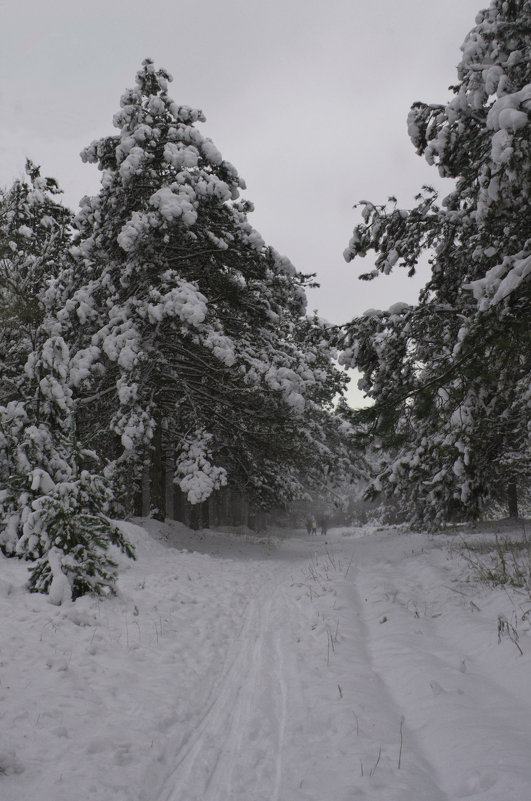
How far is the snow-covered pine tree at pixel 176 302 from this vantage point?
37.0 feet

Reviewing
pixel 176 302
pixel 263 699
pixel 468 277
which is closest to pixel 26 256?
pixel 176 302

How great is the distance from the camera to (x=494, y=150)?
4082 mm

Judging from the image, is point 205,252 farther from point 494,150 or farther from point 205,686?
point 205,686

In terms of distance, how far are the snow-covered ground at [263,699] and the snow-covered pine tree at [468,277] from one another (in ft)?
8.16

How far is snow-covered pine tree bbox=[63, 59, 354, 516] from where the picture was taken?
444 inches

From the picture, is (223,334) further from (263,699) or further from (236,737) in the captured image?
(236,737)

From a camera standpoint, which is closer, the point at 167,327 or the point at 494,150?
the point at 494,150

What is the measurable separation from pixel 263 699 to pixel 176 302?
8.60 m

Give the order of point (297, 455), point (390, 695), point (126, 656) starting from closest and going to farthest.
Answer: point (390, 695)
point (126, 656)
point (297, 455)

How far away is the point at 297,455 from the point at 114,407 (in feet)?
18.8

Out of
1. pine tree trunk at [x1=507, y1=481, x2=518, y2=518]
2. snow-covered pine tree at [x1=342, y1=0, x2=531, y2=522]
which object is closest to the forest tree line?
snow-covered pine tree at [x1=342, y1=0, x2=531, y2=522]

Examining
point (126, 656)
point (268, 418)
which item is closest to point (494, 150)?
point (126, 656)

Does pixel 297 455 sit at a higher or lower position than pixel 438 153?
lower

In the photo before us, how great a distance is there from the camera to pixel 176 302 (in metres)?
10.8
